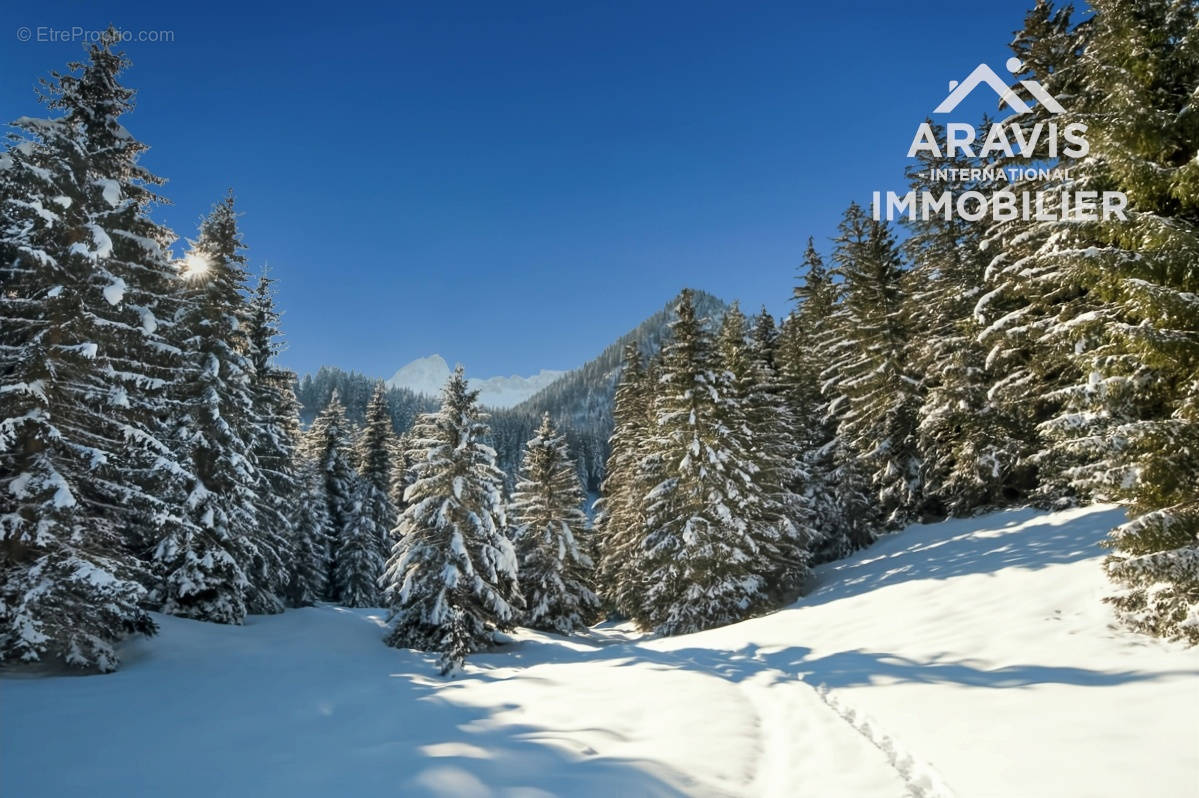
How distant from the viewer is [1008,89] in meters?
18.0

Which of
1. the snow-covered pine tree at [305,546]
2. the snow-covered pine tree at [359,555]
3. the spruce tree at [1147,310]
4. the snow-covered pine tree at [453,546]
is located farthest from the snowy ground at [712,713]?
the snow-covered pine tree at [359,555]

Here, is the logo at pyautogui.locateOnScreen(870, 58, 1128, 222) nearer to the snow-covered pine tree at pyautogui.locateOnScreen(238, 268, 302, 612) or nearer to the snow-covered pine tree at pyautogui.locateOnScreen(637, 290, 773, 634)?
the snow-covered pine tree at pyautogui.locateOnScreen(637, 290, 773, 634)

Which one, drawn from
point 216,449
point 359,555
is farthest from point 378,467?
point 216,449

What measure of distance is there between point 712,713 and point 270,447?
2109 centimetres

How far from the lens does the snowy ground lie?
21.6ft

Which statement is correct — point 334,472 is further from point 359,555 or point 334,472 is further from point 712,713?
point 712,713

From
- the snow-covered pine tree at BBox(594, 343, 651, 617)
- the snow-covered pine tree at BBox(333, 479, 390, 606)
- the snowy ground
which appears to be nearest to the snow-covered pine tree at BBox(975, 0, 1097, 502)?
the snowy ground

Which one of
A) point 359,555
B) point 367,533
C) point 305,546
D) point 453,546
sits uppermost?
point 453,546

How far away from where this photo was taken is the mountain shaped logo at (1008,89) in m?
16.6

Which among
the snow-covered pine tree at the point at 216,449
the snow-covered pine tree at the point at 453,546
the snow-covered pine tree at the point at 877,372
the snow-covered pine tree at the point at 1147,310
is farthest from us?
the snow-covered pine tree at the point at 877,372

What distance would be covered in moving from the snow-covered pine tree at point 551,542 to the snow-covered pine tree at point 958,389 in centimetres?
1612

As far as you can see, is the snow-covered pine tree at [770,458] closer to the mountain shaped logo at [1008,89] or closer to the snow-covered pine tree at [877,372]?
the snow-covered pine tree at [877,372]

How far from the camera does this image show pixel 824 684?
37.1 ft

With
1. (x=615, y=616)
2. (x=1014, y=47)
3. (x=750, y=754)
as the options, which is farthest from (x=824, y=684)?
(x=615, y=616)
